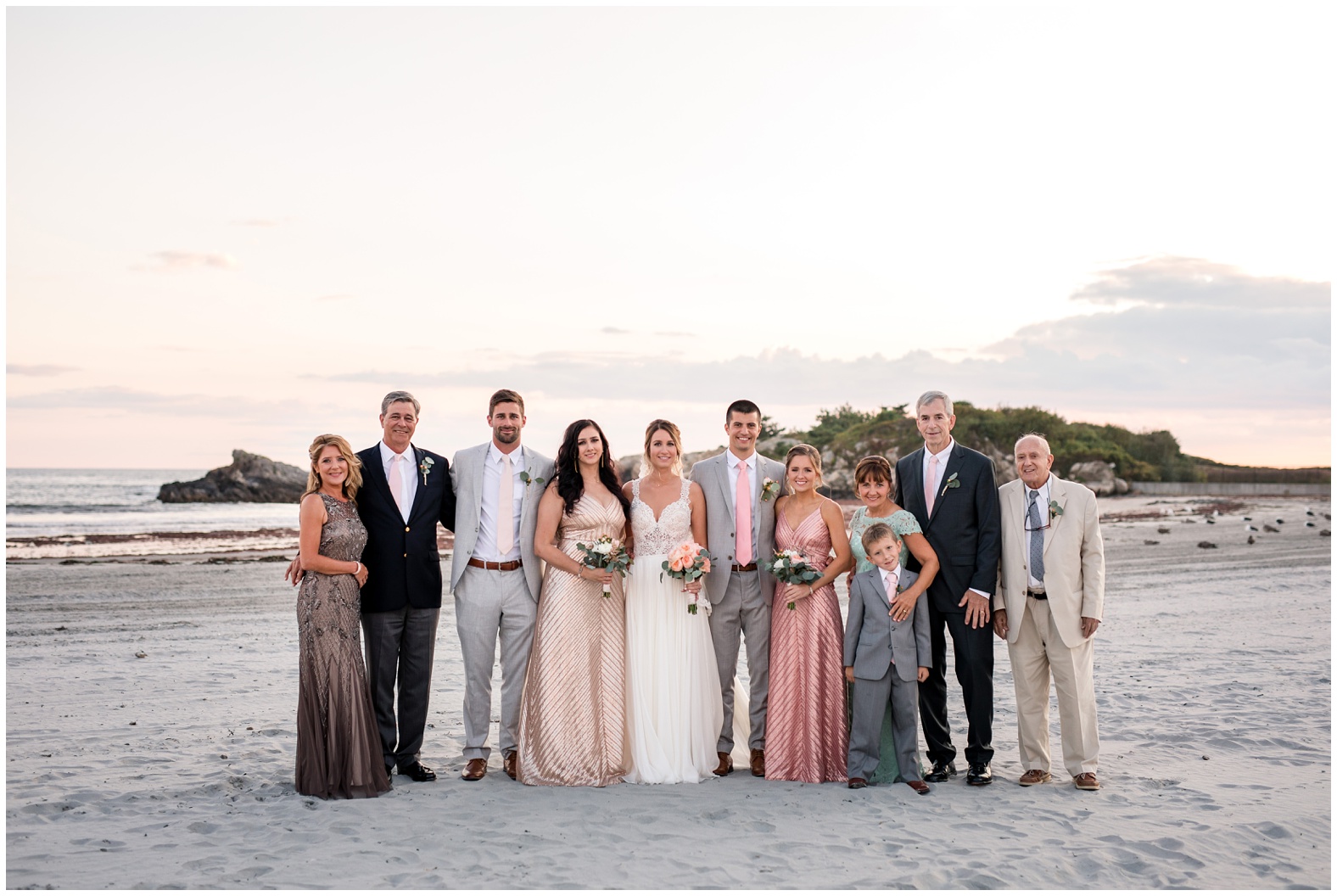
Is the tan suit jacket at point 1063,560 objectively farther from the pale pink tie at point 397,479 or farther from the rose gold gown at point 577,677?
the pale pink tie at point 397,479

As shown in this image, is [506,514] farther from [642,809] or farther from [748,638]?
[642,809]

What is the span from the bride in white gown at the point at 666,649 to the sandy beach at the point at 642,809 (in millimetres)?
303

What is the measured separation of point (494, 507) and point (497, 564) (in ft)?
1.31

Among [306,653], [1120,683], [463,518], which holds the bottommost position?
[1120,683]

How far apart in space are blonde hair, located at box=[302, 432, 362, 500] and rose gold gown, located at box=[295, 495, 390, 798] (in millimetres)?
271

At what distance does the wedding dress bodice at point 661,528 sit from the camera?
6.74 meters

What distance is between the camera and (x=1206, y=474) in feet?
170

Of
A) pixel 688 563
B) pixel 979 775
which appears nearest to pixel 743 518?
pixel 688 563

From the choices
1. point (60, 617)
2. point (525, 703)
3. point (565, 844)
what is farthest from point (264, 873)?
point (60, 617)

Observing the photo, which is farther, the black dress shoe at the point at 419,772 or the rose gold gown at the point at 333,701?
the black dress shoe at the point at 419,772

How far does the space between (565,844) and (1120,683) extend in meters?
6.40

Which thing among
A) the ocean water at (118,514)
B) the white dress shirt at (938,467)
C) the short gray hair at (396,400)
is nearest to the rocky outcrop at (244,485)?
the ocean water at (118,514)

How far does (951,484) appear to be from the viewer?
660cm

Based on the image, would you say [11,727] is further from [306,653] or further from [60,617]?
[60,617]
